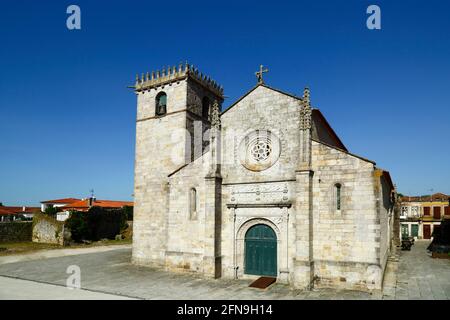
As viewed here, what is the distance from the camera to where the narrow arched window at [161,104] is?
2314cm

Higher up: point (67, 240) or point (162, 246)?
point (162, 246)

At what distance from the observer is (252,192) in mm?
17953

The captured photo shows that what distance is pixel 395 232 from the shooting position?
29969 mm

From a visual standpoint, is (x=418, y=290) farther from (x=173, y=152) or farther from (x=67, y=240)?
(x=67, y=240)

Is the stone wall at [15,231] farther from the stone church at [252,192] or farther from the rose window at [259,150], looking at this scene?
the rose window at [259,150]

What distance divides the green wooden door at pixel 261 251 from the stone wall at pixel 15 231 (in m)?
32.1

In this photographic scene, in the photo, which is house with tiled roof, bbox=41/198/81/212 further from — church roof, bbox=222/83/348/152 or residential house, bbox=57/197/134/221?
church roof, bbox=222/83/348/152

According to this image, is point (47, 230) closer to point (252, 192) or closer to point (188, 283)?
point (188, 283)

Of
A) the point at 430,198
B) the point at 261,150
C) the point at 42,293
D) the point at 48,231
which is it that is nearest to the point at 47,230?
the point at 48,231

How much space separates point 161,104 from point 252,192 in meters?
9.78

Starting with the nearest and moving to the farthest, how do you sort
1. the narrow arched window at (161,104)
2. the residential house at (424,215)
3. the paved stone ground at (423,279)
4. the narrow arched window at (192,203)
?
the paved stone ground at (423,279) < the narrow arched window at (192,203) < the narrow arched window at (161,104) < the residential house at (424,215)

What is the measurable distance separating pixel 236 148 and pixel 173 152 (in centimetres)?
495

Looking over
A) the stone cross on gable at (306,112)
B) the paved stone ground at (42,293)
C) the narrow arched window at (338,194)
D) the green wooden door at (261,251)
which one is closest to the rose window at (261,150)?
the stone cross on gable at (306,112)
